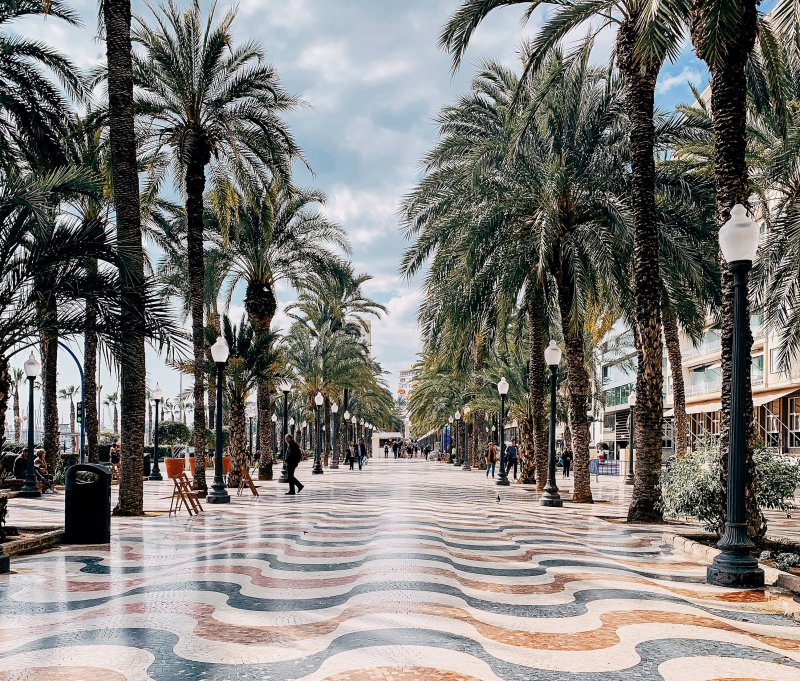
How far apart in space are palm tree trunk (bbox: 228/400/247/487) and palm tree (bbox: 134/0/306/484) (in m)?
3.15

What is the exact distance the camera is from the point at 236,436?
24062 mm

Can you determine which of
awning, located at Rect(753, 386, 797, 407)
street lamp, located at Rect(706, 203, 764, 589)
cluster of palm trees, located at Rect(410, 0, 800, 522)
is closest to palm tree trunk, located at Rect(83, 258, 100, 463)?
cluster of palm trees, located at Rect(410, 0, 800, 522)

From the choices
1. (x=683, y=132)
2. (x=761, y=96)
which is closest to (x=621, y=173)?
(x=683, y=132)

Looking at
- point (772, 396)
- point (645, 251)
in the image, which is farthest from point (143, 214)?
point (772, 396)

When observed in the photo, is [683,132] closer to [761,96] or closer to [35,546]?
[761,96]

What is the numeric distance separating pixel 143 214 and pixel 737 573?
20159 mm

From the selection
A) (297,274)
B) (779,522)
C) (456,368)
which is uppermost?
(297,274)

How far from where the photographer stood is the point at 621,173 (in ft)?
59.2

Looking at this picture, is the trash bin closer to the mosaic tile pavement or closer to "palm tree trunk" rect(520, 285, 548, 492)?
the mosaic tile pavement

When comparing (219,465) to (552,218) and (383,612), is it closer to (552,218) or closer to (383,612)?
(552,218)

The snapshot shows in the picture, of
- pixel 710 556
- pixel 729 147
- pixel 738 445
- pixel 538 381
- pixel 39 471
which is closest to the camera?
pixel 738 445

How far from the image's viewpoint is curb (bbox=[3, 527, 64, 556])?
9.84 metres

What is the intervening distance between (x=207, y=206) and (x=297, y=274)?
4.08m

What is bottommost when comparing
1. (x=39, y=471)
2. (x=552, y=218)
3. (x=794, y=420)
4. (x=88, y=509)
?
(x=39, y=471)
